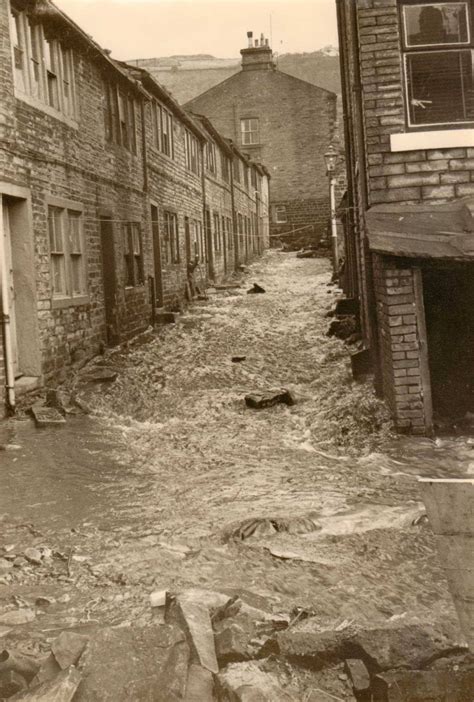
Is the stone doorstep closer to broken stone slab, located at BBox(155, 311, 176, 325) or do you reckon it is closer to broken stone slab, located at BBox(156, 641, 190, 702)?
broken stone slab, located at BBox(156, 641, 190, 702)

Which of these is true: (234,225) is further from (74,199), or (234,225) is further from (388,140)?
(388,140)

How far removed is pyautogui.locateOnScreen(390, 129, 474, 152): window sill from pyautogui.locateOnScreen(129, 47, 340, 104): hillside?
45.4 meters

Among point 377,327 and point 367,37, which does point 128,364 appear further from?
point 367,37

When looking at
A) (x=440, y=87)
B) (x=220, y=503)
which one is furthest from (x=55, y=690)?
(x=440, y=87)

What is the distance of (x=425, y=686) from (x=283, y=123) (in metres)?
41.8

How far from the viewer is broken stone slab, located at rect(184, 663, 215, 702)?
130 inches

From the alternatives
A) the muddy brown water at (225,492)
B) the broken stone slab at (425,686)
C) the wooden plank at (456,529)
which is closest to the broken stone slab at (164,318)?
the muddy brown water at (225,492)

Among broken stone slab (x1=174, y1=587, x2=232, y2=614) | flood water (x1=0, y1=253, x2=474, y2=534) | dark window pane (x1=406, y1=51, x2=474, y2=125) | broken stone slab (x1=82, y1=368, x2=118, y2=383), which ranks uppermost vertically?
dark window pane (x1=406, y1=51, x2=474, y2=125)

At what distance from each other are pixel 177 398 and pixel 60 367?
7.30 feet

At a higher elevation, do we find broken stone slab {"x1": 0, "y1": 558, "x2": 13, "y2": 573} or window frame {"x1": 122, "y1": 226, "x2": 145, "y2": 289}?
window frame {"x1": 122, "y1": 226, "x2": 145, "y2": 289}

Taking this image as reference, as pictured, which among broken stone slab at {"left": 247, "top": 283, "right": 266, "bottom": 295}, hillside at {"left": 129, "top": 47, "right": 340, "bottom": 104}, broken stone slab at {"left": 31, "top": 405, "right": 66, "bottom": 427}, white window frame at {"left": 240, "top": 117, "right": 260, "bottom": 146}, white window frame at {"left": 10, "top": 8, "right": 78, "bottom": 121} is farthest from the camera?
hillside at {"left": 129, "top": 47, "right": 340, "bottom": 104}

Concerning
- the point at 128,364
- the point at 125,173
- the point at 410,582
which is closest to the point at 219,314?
the point at 125,173

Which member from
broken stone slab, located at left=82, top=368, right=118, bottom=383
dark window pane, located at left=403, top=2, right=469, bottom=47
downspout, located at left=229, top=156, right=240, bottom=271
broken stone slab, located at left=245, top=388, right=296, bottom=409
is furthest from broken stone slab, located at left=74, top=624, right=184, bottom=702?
downspout, located at left=229, top=156, right=240, bottom=271

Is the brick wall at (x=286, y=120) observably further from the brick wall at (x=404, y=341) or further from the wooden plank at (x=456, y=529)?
the wooden plank at (x=456, y=529)
